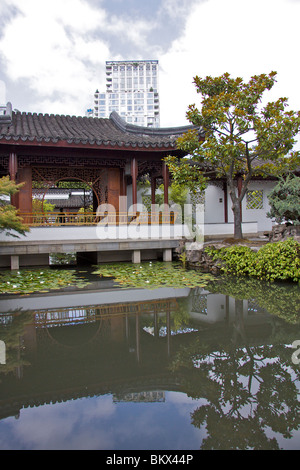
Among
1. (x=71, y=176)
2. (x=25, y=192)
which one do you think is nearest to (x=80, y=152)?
(x=71, y=176)

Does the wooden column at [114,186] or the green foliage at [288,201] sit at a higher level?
the wooden column at [114,186]

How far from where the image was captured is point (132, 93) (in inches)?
3233

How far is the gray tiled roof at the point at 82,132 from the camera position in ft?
33.7

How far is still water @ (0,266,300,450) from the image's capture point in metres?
2.30

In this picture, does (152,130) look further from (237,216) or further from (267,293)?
(267,293)

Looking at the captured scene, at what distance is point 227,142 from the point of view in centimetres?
968

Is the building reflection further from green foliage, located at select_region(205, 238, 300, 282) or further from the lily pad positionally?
green foliage, located at select_region(205, 238, 300, 282)

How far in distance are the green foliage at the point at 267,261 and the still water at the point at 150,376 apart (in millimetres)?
1914

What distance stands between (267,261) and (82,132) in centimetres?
774

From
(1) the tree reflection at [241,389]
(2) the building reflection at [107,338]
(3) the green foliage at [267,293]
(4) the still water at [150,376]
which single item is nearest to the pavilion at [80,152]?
(3) the green foliage at [267,293]

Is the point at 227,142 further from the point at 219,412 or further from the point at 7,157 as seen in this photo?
the point at 219,412

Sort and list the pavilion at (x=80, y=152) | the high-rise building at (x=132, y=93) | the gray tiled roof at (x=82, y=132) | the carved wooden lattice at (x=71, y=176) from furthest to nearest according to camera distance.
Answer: the high-rise building at (x=132, y=93) < the carved wooden lattice at (x=71, y=176) < the pavilion at (x=80, y=152) < the gray tiled roof at (x=82, y=132)

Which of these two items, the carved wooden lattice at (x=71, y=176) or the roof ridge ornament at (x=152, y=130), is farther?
the roof ridge ornament at (x=152, y=130)

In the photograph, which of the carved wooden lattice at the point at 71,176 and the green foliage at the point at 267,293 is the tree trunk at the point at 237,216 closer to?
the green foliage at the point at 267,293
